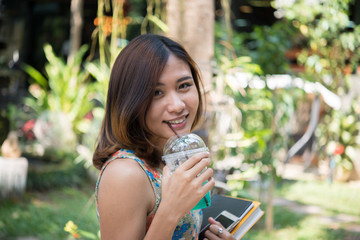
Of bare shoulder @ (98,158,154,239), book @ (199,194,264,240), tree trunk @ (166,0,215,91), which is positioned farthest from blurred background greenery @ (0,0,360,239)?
bare shoulder @ (98,158,154,239)

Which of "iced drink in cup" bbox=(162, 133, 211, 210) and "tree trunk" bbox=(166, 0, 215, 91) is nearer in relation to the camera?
"iced drink in cup" bbox=(162, 133, 211, 210)

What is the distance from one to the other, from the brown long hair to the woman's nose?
0.20ft

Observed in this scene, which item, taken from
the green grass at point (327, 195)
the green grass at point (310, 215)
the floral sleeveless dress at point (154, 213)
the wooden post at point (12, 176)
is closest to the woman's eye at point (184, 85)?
the floral sleeveless dress at point (154, 213)

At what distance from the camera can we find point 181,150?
1.17 metres

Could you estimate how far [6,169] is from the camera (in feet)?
14.6

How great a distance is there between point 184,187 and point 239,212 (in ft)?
1.36

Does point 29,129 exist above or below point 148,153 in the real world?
below

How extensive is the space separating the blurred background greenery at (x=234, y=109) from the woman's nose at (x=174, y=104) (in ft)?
3.54

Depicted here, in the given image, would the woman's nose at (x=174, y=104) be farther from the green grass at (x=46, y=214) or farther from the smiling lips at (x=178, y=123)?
the green grass at (x=46, y=214)

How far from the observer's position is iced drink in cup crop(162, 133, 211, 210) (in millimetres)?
1147

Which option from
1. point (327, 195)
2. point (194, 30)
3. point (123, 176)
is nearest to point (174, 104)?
point (123, 176)

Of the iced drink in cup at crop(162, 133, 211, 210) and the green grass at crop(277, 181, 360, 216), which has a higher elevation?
the iced drink in cup at crop(162, 133, 211, 210)

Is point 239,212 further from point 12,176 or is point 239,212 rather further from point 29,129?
point 29,129

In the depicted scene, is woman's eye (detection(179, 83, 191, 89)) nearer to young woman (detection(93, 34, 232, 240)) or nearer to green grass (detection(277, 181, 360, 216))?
young woman (detection(93, 34, 232, 240))
